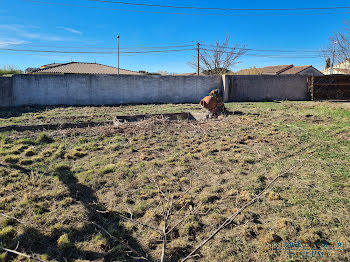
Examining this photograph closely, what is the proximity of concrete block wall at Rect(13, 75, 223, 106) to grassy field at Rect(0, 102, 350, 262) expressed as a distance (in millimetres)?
7897

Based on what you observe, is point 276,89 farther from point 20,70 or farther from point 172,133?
point 20,70

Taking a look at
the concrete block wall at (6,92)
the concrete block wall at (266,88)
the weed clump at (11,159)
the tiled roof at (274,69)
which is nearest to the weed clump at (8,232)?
the weed clump at (11,159)

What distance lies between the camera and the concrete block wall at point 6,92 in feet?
39.7

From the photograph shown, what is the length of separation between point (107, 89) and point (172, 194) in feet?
42.9

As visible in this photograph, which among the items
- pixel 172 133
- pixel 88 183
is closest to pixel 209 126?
pixel 172 133

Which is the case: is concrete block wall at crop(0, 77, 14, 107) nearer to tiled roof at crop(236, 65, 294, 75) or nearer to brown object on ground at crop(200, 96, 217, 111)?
brown object on ground at crop(200, 96, 217, 111)

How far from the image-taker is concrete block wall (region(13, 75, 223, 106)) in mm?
12797

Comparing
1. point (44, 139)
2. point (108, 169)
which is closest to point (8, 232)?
point (108, 169)

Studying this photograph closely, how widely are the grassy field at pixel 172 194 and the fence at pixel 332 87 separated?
10.1m

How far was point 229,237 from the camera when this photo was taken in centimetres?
234

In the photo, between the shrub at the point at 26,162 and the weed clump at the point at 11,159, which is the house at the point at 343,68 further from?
the weed clump at the point at 11,159

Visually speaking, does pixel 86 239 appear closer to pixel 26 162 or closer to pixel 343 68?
pixel 26 162

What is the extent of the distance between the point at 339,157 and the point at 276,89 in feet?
41.4

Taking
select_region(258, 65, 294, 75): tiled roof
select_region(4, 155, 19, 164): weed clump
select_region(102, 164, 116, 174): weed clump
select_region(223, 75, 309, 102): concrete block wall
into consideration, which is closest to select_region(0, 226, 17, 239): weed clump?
select_region(102, 164, 116, 174): weed clump
